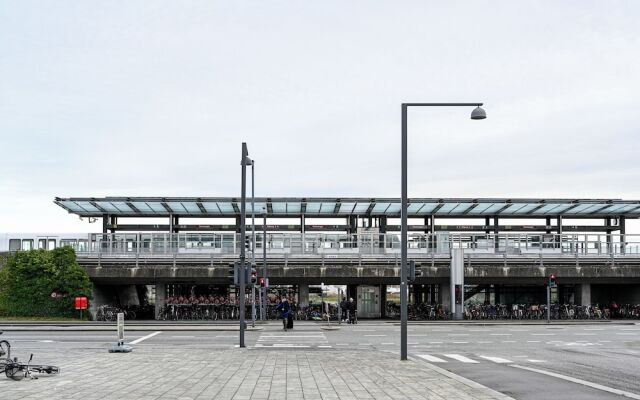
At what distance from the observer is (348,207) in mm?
57188

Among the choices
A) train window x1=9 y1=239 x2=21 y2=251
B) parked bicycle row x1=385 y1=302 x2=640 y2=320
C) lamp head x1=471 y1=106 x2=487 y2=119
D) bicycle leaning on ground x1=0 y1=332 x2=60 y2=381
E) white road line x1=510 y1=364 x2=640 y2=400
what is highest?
lamp head x1=471 y1=106 x2=487 y2=119

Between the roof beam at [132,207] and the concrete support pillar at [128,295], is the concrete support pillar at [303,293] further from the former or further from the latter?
the roof beam at [132,207]

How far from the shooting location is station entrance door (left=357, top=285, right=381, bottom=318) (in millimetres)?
50188

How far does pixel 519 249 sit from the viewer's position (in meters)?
49.2

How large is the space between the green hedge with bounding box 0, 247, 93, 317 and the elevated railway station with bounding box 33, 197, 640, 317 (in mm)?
1588

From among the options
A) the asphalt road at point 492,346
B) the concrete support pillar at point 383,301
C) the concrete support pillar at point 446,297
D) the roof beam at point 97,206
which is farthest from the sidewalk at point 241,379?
the roof beam at point 97,206

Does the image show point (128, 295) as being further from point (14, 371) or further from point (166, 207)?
point (14, 371)

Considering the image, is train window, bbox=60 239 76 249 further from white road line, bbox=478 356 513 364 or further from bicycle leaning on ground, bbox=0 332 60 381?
bicycle leaning on ground, bbox=0 332 60 381

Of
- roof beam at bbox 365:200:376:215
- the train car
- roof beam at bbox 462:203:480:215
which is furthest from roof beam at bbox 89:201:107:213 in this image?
roof beam at bbox 462:203:480:215

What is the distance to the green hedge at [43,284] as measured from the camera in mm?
43062

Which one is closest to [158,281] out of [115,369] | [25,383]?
[115,369]

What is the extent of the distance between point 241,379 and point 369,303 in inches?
1418

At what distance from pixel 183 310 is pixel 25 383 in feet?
109

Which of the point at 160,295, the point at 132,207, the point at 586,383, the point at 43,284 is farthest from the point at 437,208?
the point at 586,383
